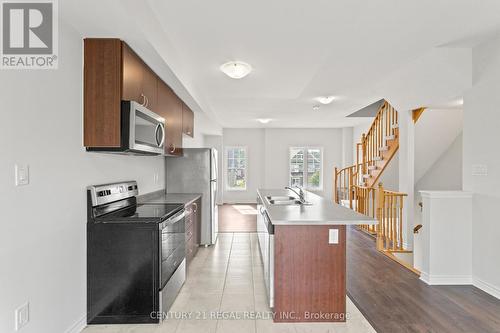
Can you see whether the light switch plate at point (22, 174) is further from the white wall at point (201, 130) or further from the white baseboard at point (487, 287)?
the white wall at point (201, 130)

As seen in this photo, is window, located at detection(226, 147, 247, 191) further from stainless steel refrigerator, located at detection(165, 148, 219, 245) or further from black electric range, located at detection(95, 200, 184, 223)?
black electric range, located at detection(95, 200, 184, 223)

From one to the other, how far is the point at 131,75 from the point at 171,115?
134 cm

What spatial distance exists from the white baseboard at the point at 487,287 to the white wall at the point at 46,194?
3873mm

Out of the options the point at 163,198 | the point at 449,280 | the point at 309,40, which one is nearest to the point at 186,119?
the point at 163,198

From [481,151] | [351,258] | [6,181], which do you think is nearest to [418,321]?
[351,258]

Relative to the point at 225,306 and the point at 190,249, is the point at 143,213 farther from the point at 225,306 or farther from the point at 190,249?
the point at 190,249

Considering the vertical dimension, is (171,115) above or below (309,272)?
above

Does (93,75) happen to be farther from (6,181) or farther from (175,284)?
(175,284)

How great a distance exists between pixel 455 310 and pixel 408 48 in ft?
8.49

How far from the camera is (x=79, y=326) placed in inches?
90.7

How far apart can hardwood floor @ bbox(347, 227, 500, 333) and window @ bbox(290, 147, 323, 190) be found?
6.01 metres

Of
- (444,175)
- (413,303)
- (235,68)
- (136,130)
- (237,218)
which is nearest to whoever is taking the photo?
(136,130)

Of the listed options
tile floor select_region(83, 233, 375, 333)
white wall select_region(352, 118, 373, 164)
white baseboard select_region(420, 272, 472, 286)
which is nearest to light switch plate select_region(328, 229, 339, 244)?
tile floor select_region(83, 233, 375, 333)

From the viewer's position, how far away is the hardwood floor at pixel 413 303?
8.00 ft
